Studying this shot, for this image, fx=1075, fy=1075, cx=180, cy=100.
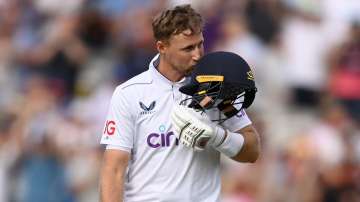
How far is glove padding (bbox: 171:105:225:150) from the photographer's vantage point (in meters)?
5.18

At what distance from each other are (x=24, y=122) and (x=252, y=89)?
6347mm

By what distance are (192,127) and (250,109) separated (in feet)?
17.0

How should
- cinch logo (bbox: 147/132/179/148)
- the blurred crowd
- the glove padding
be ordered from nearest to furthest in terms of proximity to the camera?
the glove padding → cinch logo (bbox: 147/132/179/148) → the blurred crowd

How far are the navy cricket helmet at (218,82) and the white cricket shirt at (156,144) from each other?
229 millimetres

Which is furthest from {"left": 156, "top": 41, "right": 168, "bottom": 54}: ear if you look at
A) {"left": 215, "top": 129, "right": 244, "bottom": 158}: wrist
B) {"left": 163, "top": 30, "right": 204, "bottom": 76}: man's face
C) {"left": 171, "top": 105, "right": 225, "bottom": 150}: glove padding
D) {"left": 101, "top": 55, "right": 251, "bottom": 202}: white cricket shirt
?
{"left": 215, "top": 129, "right": 244, "bottom": 158}: wrist

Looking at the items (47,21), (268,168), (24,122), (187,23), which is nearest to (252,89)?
(187,23)

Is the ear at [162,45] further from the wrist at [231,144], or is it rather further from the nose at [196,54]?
the wrist at [231,144]

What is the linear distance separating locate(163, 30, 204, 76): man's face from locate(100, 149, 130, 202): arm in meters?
0.54

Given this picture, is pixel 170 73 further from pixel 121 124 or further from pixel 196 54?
pixel 121 124

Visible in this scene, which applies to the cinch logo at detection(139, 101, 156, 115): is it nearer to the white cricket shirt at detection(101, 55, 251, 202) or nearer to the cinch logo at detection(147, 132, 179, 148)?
the white cricket shirt at detection(101, 55, 251, 202)

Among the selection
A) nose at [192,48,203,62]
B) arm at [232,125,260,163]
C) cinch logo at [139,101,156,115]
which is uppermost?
nose at [192,48,203,62]

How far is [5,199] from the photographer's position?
10953 mm

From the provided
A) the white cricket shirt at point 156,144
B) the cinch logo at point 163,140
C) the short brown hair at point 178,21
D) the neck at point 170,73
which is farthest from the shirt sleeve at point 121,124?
the short brown hair at point 178,21

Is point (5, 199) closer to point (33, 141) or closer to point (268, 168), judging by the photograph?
point (33, 141)
